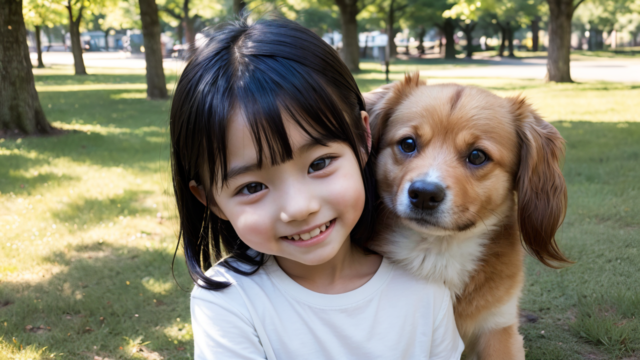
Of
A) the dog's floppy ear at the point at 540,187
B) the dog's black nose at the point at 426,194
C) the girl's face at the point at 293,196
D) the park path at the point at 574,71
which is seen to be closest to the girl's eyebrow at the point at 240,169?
the girl's face at the point at 293,196

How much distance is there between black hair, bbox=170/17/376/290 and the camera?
1.95 m

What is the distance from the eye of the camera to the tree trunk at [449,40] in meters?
47.0

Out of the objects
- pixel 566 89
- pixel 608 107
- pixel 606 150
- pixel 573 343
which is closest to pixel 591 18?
pixel 566 89

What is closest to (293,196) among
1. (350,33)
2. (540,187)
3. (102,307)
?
(540,187)

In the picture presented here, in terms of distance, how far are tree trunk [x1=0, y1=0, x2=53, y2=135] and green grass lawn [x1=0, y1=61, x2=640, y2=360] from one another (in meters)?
0.99

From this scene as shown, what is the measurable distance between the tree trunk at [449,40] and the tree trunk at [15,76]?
40521 millimetres

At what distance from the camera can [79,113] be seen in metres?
13.5

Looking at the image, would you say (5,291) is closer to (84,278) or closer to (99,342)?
(84,278)

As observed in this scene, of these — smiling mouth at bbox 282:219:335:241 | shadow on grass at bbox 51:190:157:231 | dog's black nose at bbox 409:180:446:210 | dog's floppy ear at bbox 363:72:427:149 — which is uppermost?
dog's floppy ear at bbox 363:72:427:149

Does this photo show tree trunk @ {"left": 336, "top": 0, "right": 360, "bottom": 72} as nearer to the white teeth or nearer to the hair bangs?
the hair bangs

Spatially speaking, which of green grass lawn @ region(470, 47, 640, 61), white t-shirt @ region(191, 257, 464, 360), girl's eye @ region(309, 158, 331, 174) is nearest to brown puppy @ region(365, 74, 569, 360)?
white t-shirt @ region(191, 257, 464, 360)

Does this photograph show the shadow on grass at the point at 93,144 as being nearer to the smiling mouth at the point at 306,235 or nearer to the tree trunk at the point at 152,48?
the tree trunk at the point at 152,48

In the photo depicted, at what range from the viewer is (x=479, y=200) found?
8.33 feet

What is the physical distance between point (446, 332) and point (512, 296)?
1.51ft
